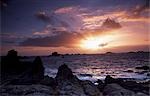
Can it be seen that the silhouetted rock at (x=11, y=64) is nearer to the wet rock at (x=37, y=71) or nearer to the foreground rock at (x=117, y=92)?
the wet rock at (x=37, y=71)

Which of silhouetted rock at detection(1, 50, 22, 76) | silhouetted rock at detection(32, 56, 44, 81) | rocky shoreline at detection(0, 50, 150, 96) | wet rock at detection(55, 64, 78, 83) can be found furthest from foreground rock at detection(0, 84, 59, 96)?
silhouetted rock at detection(1, 50, 22, 76)

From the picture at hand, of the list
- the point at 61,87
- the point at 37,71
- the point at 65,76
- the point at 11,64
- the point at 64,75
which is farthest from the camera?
the point at 11,64

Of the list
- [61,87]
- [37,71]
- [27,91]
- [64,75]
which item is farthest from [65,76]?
[27,91]

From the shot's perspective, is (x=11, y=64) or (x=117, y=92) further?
(x=11, y=64)

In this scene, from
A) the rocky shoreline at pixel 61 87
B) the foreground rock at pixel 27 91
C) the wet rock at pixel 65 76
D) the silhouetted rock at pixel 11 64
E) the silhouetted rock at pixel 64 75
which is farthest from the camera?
the silhouetted rock at pixel 11 64

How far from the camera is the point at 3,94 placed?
854 inches

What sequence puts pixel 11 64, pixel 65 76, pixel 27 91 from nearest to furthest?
pixel 27 91 < pixel 65 76 < pixel 11 64

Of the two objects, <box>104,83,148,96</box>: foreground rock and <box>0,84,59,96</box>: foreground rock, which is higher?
<box>0,84,59,96</box>: foreground rock

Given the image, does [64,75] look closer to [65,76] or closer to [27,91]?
[65,76]

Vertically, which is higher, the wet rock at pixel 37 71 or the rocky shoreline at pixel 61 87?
the wet rock at pixel 37 71

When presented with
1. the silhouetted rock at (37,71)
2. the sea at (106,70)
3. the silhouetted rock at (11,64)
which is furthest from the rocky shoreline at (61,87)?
the sea at (106,70)

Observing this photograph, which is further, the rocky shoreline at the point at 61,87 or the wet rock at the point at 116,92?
the rocky shoreline at the point at 61,87

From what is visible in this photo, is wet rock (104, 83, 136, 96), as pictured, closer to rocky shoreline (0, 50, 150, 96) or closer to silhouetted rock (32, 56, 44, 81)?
rocky shoreline (0, 50, 150, 96)

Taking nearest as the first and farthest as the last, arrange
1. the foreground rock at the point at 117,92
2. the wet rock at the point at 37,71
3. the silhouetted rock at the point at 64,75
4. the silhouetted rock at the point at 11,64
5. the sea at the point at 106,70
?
the foreground rock at the point at 117,92
the silhouetted rock at the point at 64,75
the wet rock at the point at 37,71
the silhouetted rock at the point at 11,64
the sea at the point at 106,70
